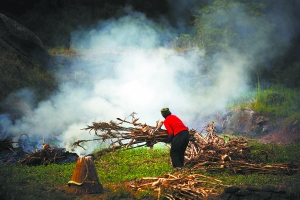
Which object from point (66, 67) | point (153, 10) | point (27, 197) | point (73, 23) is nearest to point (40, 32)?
point (73, 23)

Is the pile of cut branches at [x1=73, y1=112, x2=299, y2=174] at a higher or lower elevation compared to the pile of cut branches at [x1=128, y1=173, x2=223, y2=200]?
higher

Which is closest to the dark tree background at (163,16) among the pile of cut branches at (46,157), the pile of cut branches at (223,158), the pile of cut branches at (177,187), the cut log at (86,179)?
the pile of cut branches at (223,158)

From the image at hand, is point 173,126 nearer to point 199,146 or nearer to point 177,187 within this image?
point 199,146

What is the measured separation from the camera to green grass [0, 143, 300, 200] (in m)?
6.83

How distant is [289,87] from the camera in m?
18.6

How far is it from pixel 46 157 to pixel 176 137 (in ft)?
11.6

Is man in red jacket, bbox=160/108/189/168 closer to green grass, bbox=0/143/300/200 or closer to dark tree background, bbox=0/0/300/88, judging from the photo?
green grass, bbox=0/143/300/200

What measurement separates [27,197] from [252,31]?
1577 centimetres

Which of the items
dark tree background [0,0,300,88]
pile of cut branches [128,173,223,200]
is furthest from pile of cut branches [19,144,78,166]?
dark tree background [0,0,300,88]

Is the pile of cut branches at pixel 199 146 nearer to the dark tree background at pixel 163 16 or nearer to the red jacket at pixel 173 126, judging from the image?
the red jacket at pixel 173 126

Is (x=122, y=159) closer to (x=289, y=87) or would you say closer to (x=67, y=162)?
(x=67, y=162)

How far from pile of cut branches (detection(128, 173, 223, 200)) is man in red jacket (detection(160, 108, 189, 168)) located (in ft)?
5.32

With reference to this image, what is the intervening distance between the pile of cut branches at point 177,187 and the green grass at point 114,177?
20cm

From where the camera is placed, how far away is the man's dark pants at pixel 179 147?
8.95 meters
